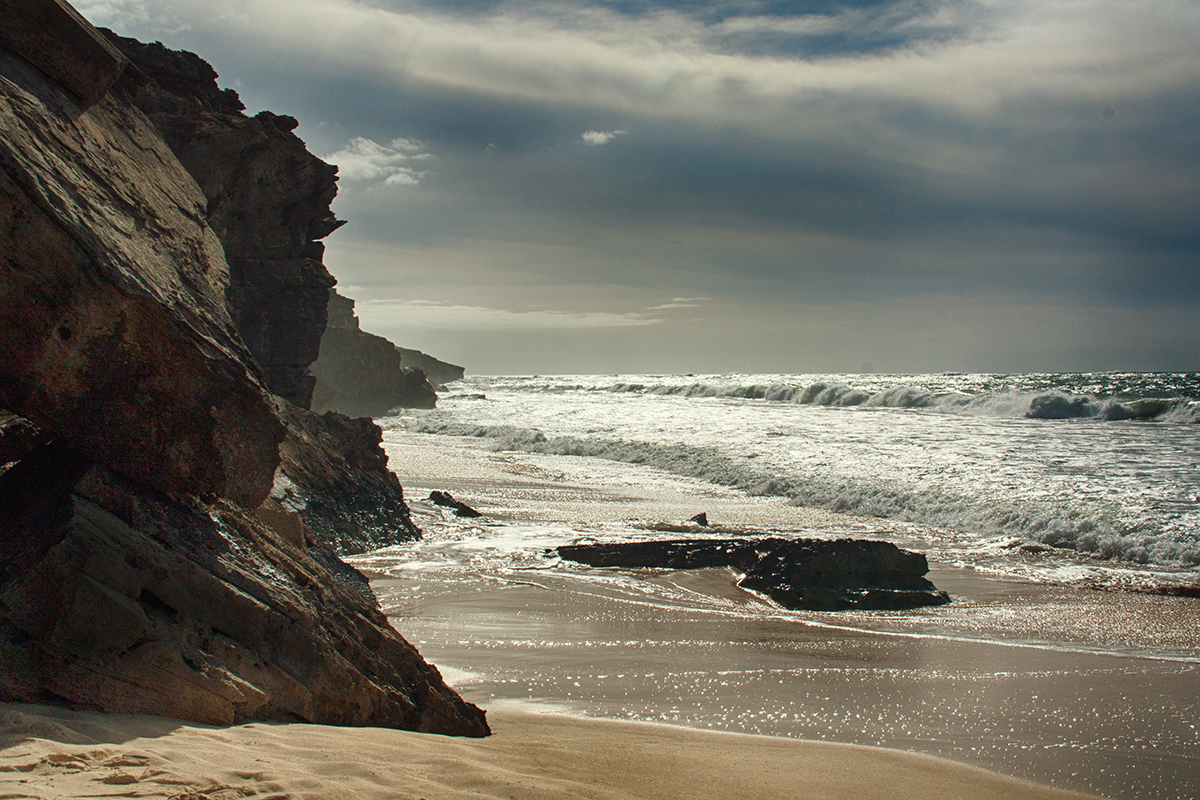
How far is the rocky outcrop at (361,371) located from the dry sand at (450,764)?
46576 millimetres

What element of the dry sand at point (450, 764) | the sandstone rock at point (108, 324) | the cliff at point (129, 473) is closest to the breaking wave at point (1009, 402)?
the dry sand at point (450, 764)

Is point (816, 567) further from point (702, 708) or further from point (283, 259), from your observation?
point (283, 259)

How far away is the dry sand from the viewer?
2.38 metres

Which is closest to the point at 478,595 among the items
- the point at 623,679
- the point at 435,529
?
the point at 623,679

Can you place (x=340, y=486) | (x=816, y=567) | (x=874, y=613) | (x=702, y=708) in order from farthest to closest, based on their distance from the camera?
(x=340, y=486), (x=816, y=567), (x=874, y=613), (x=702, y=708)

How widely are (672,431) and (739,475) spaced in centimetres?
1071

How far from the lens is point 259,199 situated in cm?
1273

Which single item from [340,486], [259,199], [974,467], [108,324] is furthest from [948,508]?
[108,324]

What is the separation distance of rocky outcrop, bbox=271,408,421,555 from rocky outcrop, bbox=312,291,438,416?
124 feet

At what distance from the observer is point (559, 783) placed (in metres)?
3.25

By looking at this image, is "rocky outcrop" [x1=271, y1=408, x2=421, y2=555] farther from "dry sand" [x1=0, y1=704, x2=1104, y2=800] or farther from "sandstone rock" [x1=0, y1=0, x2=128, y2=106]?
"dry sand" [x1=0, y1=704, x2=1104, y2=800]

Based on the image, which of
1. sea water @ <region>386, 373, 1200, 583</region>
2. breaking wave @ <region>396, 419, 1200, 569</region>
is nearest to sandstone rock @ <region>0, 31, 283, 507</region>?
sea water @ <region>386, 373, 1200, 583</region>

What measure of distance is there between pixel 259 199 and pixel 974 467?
15574mm

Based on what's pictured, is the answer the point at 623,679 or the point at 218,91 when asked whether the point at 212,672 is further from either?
the point at 218,91
